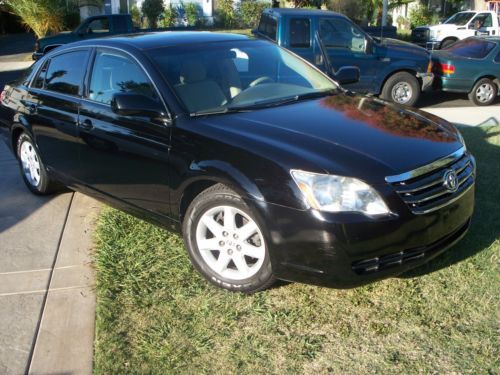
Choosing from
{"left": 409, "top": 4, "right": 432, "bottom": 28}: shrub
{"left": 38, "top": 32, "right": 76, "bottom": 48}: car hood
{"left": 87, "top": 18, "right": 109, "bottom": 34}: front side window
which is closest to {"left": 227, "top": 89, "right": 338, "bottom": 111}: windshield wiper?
{"left": 38, "top": 32, "right": 76, "bottom": 48}: car hood

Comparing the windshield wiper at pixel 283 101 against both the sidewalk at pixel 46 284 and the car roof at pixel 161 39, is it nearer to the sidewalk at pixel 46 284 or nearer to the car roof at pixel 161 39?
the car roof at pixel 161 39

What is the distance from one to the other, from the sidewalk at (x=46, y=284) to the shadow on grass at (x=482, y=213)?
2.23 metres

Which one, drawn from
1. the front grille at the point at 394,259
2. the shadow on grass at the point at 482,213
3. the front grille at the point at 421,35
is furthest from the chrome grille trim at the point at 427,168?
the front grille at the point at 421,35

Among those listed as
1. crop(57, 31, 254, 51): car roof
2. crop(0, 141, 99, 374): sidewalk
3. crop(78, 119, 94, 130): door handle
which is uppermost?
crop(57, 31, 254, 51): car roof

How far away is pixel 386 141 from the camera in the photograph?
3.62 m

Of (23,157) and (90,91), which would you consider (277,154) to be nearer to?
(90,91)

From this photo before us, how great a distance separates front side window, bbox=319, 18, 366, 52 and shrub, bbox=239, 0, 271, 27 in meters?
22.4

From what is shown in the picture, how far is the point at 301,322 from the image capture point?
11.3 ft

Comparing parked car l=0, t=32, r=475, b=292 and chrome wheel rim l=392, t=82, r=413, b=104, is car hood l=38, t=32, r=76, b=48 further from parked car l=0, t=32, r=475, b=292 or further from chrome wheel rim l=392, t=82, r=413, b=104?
parked car l=0, t=32, r=475, b=292

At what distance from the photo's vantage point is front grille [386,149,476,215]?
3.30 metres

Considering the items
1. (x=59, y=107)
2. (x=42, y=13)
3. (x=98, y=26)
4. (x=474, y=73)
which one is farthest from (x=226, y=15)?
(x=59, y=107)

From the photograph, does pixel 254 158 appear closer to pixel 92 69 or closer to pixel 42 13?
pixel 92 69

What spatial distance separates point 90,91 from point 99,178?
0.75m

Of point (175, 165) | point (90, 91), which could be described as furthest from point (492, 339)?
point (90, 91)
